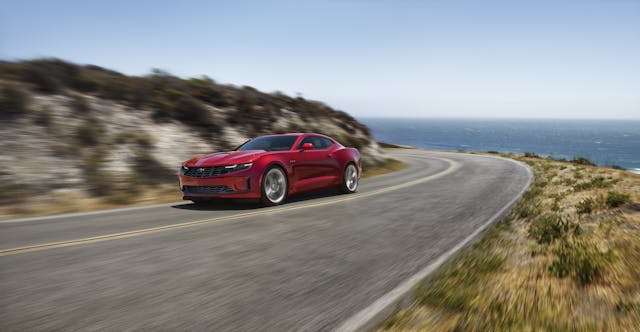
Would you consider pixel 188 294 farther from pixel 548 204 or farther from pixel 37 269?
pixel 548 204

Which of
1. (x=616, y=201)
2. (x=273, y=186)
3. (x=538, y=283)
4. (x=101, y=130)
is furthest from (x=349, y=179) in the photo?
(x=538, y=283)

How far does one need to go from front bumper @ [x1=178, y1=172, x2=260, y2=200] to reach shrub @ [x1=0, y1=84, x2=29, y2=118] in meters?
5.57

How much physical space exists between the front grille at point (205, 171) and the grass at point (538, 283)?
15.6ft

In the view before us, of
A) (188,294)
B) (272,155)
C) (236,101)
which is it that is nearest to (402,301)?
(188,294)

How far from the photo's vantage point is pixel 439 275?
470 cm

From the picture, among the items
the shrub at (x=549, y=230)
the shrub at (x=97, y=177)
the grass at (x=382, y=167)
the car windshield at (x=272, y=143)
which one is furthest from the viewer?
the grass at (x=382, y=167)

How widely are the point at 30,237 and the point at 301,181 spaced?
538cm

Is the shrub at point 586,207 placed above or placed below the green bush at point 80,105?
below

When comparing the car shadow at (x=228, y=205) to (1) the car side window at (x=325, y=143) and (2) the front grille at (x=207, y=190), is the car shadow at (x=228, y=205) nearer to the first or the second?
(2) the front grille at (x=207, y=190)

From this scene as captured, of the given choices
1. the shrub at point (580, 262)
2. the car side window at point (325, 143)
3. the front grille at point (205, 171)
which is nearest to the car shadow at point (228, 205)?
the front grille at point (205, 171)

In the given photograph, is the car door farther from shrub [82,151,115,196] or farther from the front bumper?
shrub [82,151,115,196]

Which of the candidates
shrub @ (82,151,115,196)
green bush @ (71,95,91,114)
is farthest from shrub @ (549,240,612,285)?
green bush @ (71,95,91,114)

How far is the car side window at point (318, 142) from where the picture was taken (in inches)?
440

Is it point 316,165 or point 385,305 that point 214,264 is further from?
point 316,165
